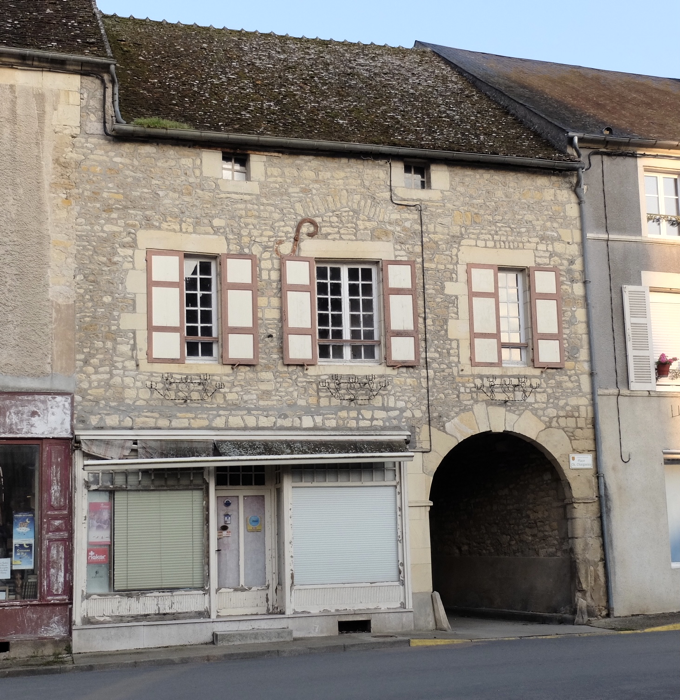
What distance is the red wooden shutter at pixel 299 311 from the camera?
1301cm

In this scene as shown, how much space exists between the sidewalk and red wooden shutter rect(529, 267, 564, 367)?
3.36m

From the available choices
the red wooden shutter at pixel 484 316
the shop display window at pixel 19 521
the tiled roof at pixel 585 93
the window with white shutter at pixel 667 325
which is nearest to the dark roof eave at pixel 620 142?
the tiled roof at pixel 585 93

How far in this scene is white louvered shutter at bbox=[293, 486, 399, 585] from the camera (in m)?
12.8

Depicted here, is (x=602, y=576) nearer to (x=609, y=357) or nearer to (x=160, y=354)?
(x=609, y=357)

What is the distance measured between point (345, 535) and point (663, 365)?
493 centimetres

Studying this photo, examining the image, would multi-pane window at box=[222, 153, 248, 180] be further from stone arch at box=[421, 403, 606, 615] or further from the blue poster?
the blue poster

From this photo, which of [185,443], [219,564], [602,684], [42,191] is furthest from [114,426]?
[602,684]

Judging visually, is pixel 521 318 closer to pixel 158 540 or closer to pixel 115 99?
pixel 158 540

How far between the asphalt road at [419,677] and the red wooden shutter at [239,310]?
361cm

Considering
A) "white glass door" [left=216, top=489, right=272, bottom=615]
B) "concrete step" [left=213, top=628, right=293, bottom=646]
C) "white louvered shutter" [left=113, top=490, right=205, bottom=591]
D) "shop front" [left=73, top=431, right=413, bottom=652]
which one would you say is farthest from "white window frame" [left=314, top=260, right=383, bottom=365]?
"concrete step" [left=213, top=628, right=293, bottom=646]

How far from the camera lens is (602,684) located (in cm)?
830

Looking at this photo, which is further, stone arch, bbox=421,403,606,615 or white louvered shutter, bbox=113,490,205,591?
stone arch, bbox=421,403,606,615

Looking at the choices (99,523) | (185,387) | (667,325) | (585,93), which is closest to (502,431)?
(667,325)

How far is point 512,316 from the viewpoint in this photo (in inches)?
559
